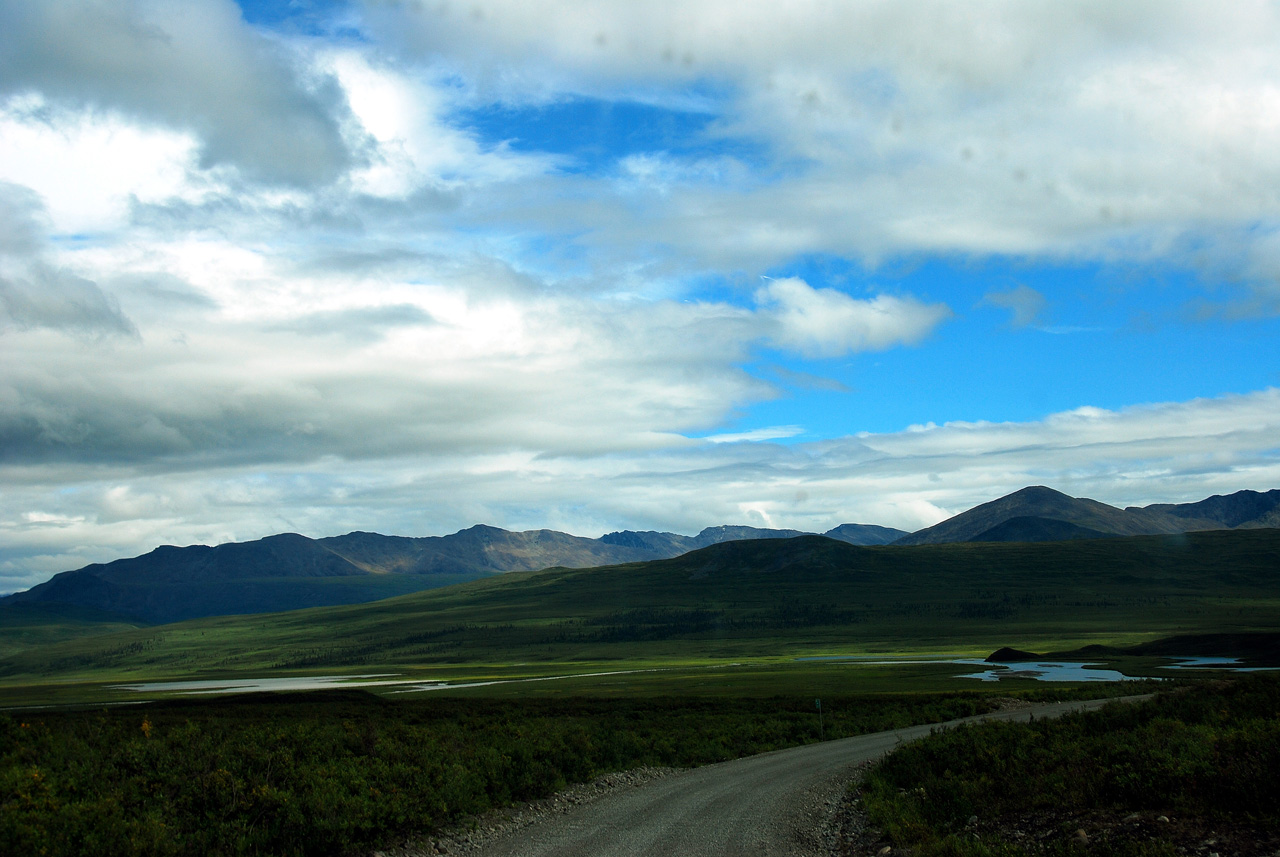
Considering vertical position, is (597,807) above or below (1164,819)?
below

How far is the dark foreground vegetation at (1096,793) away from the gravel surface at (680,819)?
5.69 feet

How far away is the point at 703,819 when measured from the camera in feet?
70.9

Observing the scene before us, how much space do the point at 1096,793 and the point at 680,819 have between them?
9.77 metres

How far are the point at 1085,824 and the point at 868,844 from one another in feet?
15.2

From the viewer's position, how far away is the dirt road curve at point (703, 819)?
18.6 metres

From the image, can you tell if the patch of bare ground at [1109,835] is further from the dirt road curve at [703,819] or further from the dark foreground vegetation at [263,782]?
the dark foreground vegetation at [263,782]

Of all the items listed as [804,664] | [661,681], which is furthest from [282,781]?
[804,664]

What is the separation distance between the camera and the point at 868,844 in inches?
743

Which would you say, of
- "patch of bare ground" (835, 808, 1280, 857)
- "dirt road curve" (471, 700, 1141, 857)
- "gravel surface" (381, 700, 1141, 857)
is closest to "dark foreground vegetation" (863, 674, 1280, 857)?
"patch of bare ground" (835, 808, 1280, 857)

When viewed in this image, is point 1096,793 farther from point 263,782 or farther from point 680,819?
point 263,782

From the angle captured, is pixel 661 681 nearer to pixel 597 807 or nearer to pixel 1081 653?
pixel 1081 653

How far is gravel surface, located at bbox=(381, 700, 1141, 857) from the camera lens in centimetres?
1870

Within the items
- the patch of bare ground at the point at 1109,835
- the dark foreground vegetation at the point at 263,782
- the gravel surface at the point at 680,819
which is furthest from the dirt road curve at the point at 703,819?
the dark foreground vegetation at the point at 263,782

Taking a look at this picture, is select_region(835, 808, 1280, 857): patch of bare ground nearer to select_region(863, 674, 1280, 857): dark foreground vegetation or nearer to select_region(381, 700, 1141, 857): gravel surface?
select_region(863, 674, 1280, 857): dark foreground vegetation
